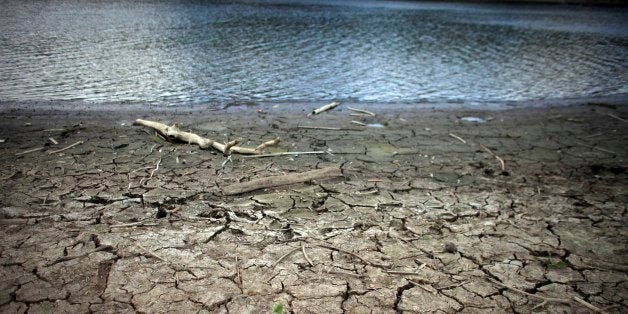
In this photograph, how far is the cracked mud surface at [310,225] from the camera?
261 centimetres

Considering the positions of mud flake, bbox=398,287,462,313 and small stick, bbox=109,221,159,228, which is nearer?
mud flake, bbox=398,287,462,313

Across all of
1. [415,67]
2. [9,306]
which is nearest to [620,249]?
[9,306]

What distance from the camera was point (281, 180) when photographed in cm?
413

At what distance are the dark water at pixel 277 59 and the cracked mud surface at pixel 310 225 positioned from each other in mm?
2610

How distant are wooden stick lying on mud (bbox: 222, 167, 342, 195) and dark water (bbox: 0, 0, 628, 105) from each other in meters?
3.47

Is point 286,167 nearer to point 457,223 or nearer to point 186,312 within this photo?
point 457,223

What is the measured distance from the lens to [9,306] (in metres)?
2.37

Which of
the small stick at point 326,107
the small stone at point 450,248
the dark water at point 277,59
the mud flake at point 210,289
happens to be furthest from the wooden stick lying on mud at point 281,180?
the dark water at point 277,59

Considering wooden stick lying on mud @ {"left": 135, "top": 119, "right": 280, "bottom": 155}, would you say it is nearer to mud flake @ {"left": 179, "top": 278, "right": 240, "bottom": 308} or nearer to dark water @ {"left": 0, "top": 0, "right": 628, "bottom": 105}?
dark water @ {"left": 0, "top": 0, "right": 628, "bottom": 105}

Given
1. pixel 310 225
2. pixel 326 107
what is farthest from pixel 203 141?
pixel 326 107

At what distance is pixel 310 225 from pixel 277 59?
26.2 feet

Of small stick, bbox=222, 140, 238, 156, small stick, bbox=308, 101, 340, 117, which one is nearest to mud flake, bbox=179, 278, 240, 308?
small stick, bbox=222, 140, 238, 156

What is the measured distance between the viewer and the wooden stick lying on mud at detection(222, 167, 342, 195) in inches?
154

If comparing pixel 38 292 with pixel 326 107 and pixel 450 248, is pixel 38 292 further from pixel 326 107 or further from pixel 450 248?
pixel 326 107
